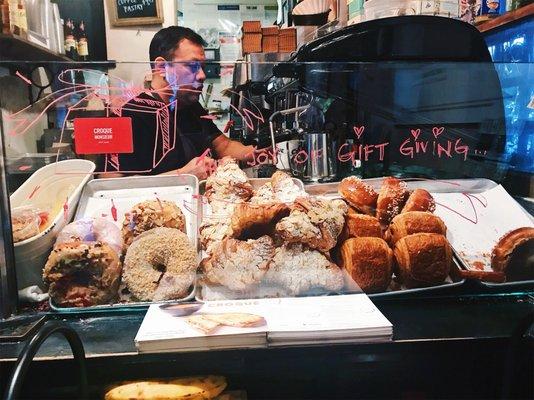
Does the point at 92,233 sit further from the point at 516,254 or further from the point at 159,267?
the point at 516,254

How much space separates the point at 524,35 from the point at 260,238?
1551 mm

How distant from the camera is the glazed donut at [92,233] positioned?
3.61ft

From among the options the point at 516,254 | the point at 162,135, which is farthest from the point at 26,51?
the point at 516,254

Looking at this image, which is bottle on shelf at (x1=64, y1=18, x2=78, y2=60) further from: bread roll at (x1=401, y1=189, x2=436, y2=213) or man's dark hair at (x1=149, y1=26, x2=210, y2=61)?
bread roll at (x1=401, y1=189, x2=436, y2=213)

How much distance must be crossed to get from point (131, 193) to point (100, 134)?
176 mm

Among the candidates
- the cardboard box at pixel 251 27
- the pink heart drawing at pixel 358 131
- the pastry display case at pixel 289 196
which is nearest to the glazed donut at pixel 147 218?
the pastry display case at pixel 289 196

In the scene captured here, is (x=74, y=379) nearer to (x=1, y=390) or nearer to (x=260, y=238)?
(x=1, y=390)

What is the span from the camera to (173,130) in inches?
43.6

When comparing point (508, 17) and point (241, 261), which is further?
point (508, 17)

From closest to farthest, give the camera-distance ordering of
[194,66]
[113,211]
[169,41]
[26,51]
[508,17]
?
1. [194,66]
2. [113,211]
3. [169,41]
4. [508,17]
5. [26,51]

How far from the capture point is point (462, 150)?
4.05ft

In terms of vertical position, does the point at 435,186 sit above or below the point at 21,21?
below

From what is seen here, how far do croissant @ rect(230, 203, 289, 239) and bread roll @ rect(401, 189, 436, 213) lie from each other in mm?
345

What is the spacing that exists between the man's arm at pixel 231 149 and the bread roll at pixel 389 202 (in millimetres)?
373
